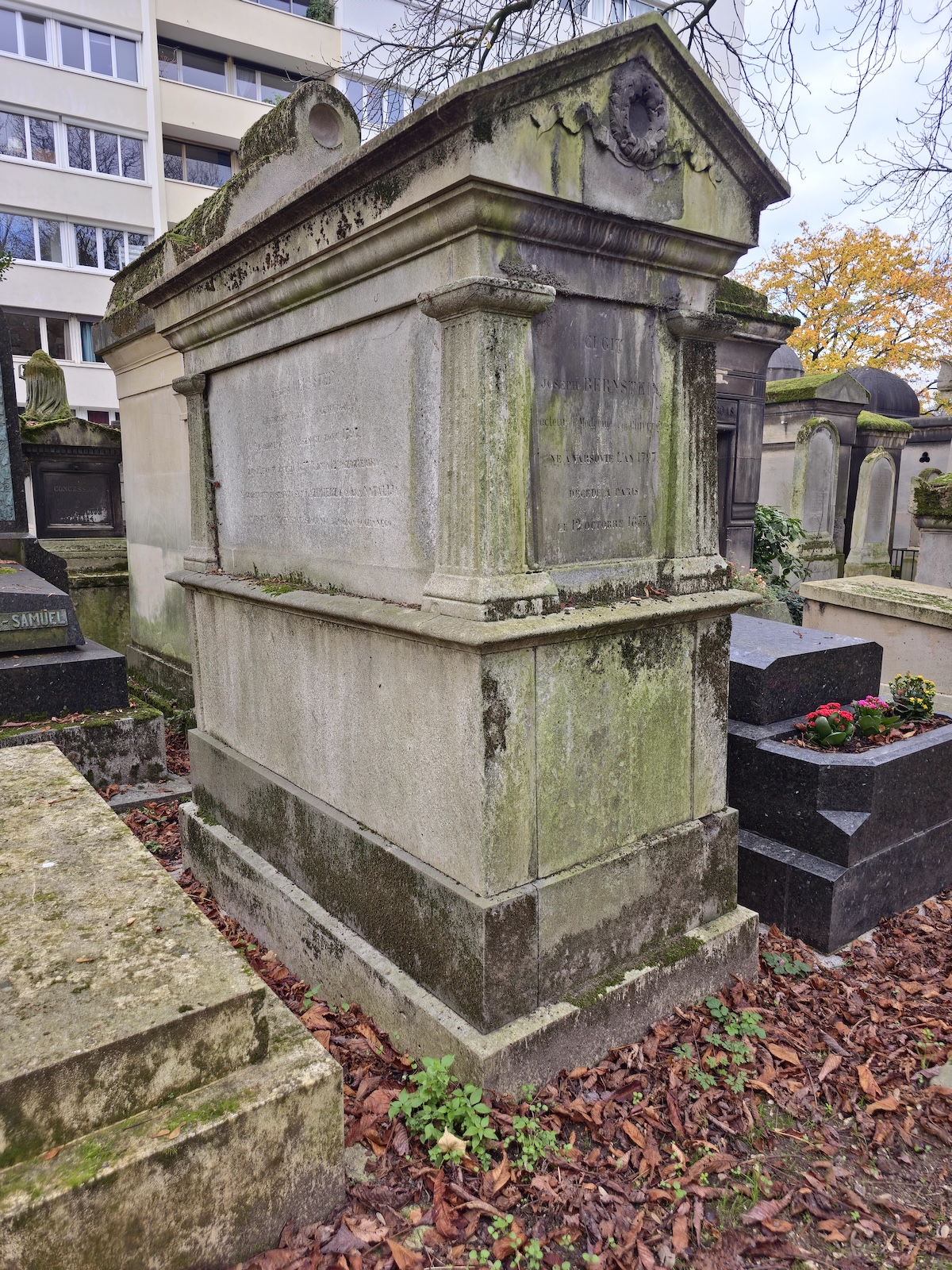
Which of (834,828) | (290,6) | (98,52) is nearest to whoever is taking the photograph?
(834,828)

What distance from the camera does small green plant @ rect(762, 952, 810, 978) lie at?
129 inches

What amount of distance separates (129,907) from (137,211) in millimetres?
25545

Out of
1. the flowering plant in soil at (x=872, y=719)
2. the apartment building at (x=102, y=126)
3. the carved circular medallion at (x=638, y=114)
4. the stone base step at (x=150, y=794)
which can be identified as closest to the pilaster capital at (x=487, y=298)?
the carved circular medallion at (x=638, y=114)

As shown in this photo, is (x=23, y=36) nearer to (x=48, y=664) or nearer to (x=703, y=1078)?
(x=48, y=664)

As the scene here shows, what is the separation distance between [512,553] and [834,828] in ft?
6.65

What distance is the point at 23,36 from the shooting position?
20.7 meters

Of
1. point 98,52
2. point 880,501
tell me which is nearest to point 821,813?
point 880,501

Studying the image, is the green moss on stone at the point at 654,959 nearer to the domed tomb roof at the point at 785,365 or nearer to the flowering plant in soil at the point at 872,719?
the flowering plant in soil at the point at 872,719

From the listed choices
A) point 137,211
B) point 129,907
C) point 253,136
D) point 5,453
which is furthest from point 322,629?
point 137,211

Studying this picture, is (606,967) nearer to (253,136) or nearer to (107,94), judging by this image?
(253,136)

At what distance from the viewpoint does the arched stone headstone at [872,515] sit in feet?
45.1

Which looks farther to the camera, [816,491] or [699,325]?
[816,491]

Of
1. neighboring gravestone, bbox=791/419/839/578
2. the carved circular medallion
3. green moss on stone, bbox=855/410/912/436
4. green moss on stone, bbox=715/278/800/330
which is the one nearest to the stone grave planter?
the carved circular medallion

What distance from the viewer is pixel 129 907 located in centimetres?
211
